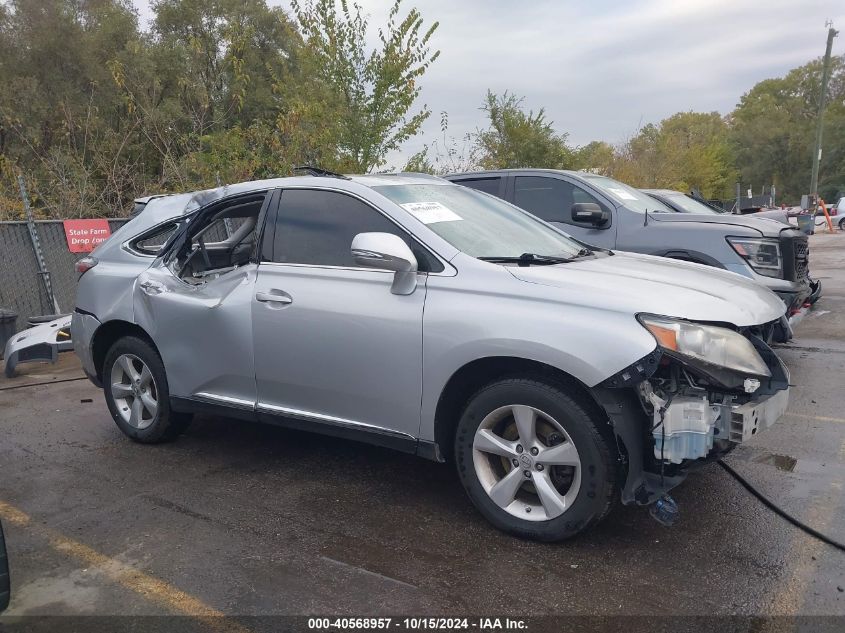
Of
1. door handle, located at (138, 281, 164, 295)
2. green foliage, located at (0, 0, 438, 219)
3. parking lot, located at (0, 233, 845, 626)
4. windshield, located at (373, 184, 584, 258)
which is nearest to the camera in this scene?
parking lot, located at (0, 233, 845, 626)

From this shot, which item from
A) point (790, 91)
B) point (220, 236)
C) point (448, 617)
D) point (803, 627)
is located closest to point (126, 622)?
point (448, 617)

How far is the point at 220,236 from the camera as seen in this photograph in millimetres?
7125

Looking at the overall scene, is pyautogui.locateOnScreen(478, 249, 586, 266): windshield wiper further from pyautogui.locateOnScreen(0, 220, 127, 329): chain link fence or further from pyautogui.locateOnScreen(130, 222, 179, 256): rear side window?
pyautogui.locateOnScreen(0, 220, 127, 329): chain link fence

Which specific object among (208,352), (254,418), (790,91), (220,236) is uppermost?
(790,91)

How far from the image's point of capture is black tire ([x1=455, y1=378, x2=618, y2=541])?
3143 mm

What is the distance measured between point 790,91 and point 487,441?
3490 inches

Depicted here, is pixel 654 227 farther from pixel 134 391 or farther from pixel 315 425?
pixel 134 391

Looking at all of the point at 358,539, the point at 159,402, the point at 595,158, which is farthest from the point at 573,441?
the point at 595,158

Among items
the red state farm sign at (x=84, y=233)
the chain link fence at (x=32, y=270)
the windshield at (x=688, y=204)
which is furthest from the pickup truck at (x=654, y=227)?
the chain link fence at (x=32, y=270)

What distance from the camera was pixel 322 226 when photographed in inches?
163

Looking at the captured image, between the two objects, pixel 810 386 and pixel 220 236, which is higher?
pixel 220 236

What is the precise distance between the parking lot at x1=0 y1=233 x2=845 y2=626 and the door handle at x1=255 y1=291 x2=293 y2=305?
3.65ft

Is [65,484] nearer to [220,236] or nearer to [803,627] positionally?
[220,236]

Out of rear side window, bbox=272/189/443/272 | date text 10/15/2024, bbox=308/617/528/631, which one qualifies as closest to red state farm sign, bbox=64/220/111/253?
rear side window, bbox=272/189/443/272
